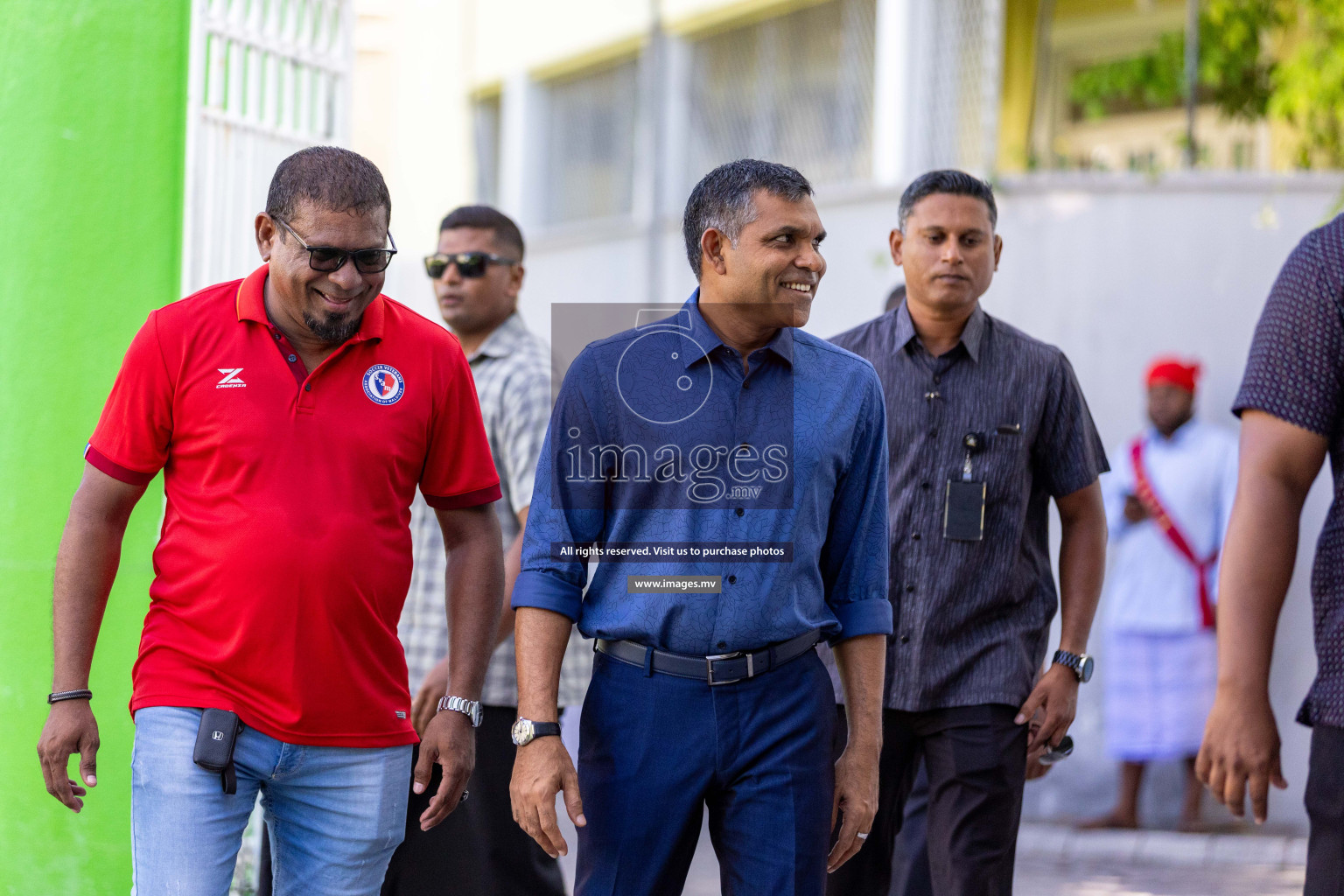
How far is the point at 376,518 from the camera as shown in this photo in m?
3.38

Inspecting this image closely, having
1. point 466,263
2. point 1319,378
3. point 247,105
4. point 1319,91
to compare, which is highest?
point 1319,91

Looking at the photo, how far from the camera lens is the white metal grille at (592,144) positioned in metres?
12.8

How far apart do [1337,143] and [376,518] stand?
7.50m

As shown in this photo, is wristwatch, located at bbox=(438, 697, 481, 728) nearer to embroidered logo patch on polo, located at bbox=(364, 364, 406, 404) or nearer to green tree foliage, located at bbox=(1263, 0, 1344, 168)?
embroidered logo patch on polo, located at bbox=(364, 364, 406, 404)

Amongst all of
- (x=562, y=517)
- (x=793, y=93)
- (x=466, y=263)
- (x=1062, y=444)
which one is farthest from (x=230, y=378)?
(x=793, y=93)

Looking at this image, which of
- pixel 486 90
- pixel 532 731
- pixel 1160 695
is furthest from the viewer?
pixel 486 90

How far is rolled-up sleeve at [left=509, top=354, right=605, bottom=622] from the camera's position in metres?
3.24

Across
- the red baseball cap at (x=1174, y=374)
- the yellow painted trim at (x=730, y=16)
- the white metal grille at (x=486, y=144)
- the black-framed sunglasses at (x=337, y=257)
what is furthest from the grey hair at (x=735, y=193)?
the white metal grille at (x=486, y=144)

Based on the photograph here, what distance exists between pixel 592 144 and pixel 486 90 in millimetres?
2091

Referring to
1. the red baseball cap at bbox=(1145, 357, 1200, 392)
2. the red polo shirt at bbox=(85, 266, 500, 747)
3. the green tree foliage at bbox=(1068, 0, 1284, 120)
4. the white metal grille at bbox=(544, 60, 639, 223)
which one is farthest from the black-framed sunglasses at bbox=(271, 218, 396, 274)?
the white metal grille at bbox=(544, 60, 639, 223)

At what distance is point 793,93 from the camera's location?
11.2m

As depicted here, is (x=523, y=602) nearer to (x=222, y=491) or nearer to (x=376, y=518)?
(x=376, y=518)

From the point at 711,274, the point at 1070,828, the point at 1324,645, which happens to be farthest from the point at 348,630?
the point at 1070,828

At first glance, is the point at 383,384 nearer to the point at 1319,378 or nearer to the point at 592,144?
the point at 1319,378
